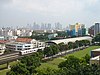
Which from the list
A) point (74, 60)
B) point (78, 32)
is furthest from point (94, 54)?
point (78, 32)

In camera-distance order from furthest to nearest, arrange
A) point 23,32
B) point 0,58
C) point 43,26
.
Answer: point 43,26 < point 23,32 < point 0,58

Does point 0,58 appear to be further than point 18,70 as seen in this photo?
Yes

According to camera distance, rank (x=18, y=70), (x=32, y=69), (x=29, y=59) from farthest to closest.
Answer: (x=29, y=59) < (x=32, y=69) < (x=18, y=70)

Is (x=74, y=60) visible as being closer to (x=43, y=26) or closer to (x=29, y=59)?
(x=29, y=59)

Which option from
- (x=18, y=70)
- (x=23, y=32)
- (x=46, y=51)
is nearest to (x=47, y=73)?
(x=18, y=70)

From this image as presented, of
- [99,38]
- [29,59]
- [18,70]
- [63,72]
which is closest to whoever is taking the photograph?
[63,72]

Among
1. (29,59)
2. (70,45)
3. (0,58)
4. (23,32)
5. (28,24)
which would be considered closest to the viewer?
(29,59)

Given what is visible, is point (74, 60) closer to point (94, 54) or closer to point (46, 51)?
point (94, 54)

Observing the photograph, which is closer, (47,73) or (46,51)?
(47,73)

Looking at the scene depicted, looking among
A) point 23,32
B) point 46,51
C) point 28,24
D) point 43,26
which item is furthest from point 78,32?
point 28,24
